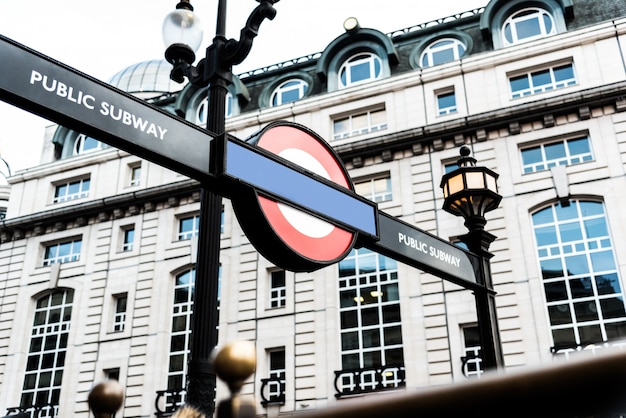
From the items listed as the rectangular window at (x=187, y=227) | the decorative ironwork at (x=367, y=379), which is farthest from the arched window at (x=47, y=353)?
the decorative ironwork at (x=367, y=379)

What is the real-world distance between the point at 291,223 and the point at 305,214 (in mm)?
150

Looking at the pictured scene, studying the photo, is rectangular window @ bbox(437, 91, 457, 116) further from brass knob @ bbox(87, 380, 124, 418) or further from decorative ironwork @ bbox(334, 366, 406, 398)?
brass knob @ bbox(87, 380, 124, 418)

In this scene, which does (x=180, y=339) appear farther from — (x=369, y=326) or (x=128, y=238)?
(x=369, y=326)

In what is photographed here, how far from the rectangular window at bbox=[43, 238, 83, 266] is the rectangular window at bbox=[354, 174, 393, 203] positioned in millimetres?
14052

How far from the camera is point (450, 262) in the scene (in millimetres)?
5031

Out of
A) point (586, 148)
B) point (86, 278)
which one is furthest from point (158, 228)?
point (586, 148)

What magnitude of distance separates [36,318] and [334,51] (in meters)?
18.6

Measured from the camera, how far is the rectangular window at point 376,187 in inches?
1017

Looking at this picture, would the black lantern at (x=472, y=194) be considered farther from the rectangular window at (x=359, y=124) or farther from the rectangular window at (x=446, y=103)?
the rectangular window at (x=359, y=124)

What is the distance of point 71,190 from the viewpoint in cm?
3281

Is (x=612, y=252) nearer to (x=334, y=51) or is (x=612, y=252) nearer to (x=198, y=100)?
(x=334, y=51)

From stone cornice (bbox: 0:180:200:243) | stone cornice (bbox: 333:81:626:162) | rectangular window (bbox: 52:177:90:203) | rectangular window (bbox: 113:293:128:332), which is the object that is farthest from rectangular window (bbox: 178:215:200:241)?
stone cornice (bbox: 333:81:626:162)

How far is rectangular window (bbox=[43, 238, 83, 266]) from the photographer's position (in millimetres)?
30812

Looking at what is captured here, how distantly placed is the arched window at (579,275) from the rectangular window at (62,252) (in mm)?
20807
